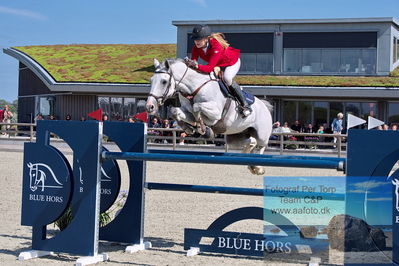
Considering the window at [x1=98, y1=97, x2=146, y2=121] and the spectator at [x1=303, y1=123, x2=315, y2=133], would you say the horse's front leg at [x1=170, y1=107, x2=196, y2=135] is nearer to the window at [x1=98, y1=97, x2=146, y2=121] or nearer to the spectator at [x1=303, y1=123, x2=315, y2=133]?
the spectator at [x1=303, y1=123, x2=315, y2=133]

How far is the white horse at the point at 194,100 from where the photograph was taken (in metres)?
5.77

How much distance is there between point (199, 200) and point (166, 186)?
3448 mm

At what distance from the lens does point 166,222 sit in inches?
286

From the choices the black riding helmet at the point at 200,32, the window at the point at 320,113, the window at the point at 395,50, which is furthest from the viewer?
the window at the point at 395,50

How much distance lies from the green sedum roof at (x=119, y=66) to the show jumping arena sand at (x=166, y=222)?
10714mm

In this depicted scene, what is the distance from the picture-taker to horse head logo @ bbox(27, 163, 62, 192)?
5375 mm

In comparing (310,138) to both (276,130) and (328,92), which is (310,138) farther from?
(328,92)

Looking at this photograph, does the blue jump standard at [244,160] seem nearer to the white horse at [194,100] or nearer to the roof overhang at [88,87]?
the white horse at [194,100]

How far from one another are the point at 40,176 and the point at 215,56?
80.9 inches

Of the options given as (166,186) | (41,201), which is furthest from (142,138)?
(41,201)

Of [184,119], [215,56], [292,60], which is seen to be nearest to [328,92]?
[292,60]

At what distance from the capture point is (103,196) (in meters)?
5.91

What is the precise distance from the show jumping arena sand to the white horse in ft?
3.71

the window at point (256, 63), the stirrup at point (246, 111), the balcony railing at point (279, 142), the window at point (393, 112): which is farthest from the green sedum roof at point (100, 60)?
the stirrup at point (246, 111)
